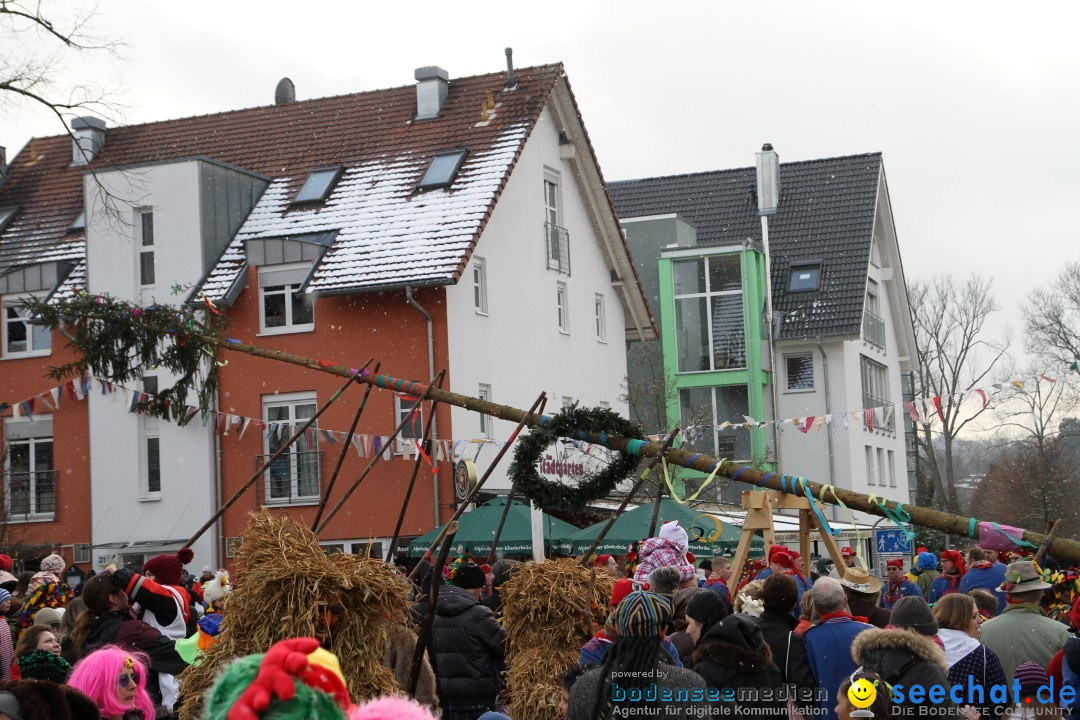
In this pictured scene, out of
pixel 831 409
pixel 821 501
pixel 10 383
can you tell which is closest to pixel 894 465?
pixel 831 409

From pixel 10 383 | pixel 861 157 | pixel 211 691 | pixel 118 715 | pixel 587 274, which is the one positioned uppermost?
pixel 861 157

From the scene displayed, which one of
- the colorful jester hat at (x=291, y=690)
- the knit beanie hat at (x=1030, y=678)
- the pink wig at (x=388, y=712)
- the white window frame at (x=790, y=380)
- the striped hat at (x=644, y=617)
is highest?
the white window frame at (x=790, y=380)

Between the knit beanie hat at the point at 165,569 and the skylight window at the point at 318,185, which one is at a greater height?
the skylight window at the point at 318,185

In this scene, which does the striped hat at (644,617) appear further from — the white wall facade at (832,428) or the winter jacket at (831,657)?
the white wall facade at (832,428)

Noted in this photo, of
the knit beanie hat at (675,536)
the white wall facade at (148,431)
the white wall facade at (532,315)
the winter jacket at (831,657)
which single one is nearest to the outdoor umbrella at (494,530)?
the white wall facade at (532,315)

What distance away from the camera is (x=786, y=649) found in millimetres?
7559

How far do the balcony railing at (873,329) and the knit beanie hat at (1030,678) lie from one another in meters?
35.2

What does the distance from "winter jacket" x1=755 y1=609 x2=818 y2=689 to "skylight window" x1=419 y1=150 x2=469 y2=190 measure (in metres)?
20.3

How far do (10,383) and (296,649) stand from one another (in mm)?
28078

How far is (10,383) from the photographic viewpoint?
1149 inches

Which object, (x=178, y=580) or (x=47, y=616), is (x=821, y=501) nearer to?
(x=178, y=580)

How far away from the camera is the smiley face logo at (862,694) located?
556 cm

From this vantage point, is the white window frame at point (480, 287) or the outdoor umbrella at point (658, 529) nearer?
the outdoor umbrella at point (658, 529)

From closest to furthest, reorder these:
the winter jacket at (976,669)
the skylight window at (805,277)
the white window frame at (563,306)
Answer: the winter jacket at (976,669) → the white window frame at (563,306) → the skylight window at (805,277)
